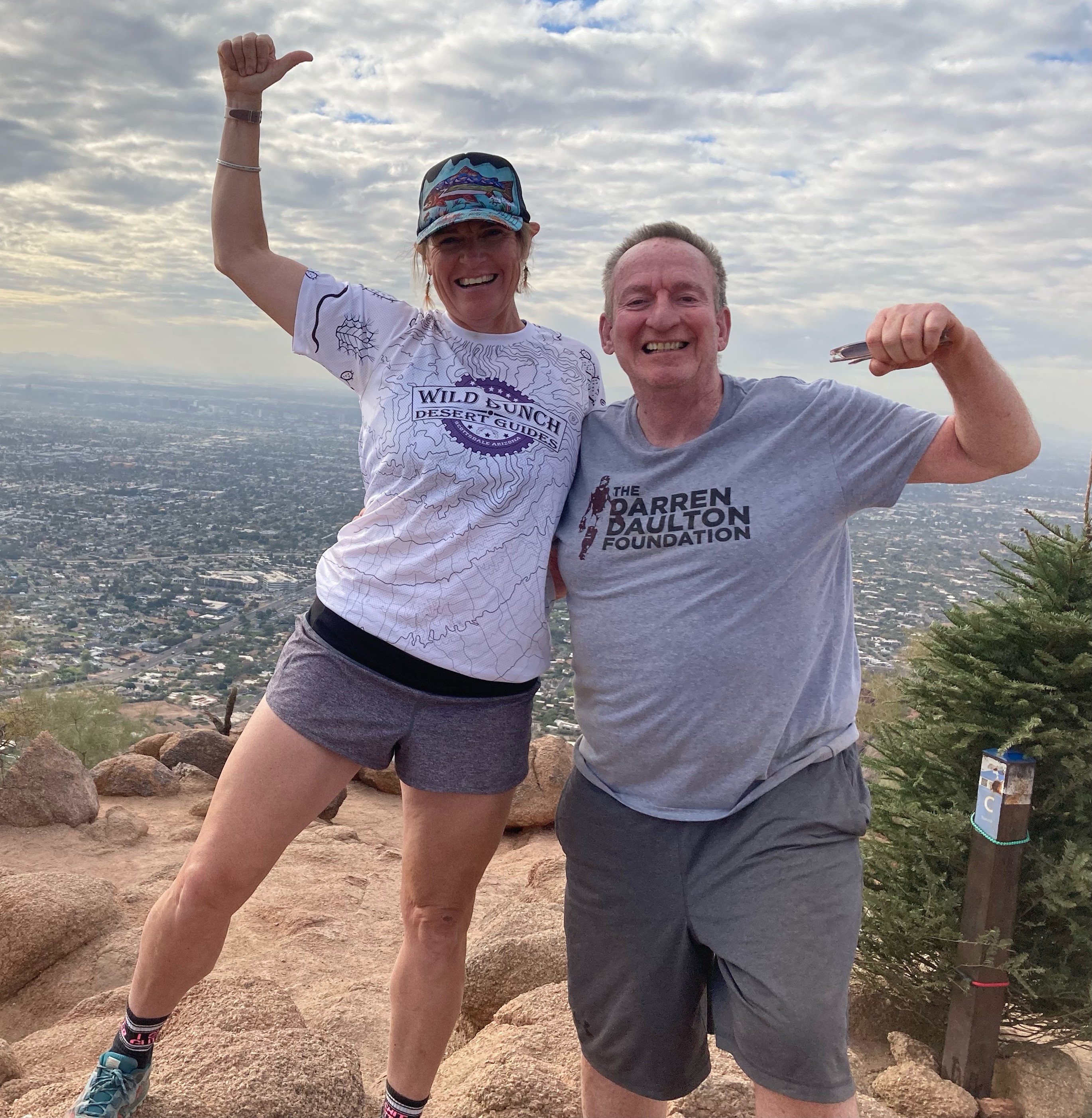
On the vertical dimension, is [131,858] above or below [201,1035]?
below

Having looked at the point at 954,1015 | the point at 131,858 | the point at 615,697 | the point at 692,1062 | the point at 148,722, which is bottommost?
the point at 148,722

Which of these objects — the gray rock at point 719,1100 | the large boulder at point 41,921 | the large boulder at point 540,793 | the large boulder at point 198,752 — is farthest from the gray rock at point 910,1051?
the large boulder at point 198,752

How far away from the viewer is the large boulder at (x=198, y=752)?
10.3 m

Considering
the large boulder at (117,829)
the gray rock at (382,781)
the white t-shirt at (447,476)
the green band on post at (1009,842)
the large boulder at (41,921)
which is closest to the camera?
the white t-shirt at (447,476)

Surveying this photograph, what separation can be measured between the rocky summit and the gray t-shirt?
1434 millimetres

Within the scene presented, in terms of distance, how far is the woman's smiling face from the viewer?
2.57 meters

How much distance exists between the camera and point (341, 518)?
142 feet

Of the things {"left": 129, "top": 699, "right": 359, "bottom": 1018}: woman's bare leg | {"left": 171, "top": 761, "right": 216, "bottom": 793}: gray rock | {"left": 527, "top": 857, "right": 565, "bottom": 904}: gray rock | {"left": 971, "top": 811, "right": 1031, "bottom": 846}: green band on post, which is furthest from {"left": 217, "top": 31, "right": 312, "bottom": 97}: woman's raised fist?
{"left": 171, "top": 761, "right": 216, "bottom": 793}: gray rock

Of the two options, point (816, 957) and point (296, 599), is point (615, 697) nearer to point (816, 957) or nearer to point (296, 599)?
point (816, 957)

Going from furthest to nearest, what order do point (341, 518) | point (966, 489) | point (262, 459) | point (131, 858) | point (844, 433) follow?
point (262, 459)
point (966, 489)
point (341, 518)
point (131, 858)
point (844, 433)

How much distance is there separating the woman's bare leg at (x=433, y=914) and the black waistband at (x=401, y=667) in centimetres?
29

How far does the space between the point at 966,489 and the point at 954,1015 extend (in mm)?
49029

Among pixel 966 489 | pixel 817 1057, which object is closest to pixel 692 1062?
pixel 817 1057

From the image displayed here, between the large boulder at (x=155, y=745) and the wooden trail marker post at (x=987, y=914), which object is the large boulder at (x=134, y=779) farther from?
the wooden trail marker post at (x=987, y=914)
